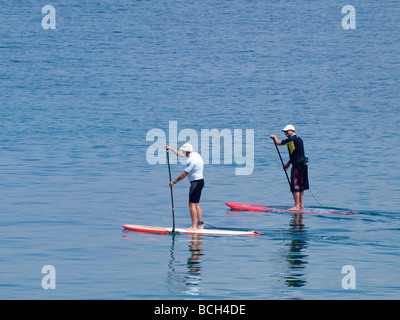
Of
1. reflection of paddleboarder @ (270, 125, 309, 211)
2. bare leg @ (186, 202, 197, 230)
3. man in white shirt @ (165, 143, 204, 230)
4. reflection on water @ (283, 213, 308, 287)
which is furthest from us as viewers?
reflection of paddleboarder @ (270, 125, 309, 211)

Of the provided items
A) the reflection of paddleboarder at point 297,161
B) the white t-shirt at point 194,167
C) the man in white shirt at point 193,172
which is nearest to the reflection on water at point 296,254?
the reflection of paddleboarder at point 297,161

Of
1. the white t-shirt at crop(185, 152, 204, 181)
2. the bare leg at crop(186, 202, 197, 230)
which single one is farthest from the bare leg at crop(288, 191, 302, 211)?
the white t-shirt at crop(185, 152, 204, 181)

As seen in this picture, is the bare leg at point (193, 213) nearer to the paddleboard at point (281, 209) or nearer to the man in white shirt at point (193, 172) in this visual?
the man in white shirt at point (193, 172)

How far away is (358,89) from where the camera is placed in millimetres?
86938

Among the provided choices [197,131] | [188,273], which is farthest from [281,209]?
[197,131]

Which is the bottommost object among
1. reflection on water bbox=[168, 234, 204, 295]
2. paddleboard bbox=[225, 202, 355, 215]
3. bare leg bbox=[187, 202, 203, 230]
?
reflection on water bbox=[168, 234, 204, 295]

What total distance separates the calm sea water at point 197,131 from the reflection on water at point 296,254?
0.06 metres

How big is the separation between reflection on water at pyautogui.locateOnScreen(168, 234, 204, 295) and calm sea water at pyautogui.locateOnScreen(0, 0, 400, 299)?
0.19ft

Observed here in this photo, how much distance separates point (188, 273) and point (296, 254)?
3.12 meters

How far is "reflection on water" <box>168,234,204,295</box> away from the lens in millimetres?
16766

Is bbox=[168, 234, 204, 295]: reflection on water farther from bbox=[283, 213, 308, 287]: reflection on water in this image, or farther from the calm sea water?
bbox=[283, 213, 308, 287]: reflection on water
